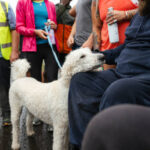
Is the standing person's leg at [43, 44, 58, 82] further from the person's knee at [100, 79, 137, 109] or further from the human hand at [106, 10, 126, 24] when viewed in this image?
the person's knee at [100, 79, 137, 109]

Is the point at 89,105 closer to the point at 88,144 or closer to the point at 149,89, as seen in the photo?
the point at 149,89

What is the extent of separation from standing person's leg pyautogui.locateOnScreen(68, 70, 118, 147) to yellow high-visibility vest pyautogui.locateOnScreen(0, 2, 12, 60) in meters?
1.99

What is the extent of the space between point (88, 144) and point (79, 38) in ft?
7.20

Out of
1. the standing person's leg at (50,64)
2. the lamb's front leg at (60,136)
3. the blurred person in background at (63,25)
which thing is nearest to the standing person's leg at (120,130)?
the lamb's front leg at (60,136)

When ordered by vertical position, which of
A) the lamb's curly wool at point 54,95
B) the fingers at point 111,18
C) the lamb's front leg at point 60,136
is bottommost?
the lamb's front leg at point 60,136

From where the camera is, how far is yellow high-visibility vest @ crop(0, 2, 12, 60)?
3.23 meters

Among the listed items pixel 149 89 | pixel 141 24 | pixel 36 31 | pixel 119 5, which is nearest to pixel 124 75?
pixel 149 89

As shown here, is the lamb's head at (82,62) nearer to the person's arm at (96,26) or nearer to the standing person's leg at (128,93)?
the person's arm at (96,26)

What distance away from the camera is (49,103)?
217 centimetres

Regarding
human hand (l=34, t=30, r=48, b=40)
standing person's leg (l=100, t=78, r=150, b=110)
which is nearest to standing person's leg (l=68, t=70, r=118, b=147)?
standing person's leg (l=100, t=78, r=150, b=110)

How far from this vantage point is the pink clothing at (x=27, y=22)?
295cm

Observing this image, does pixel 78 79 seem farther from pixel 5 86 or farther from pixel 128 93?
pixel 5 86

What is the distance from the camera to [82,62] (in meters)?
1.90

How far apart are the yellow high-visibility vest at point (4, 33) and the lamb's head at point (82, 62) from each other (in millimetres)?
1674
